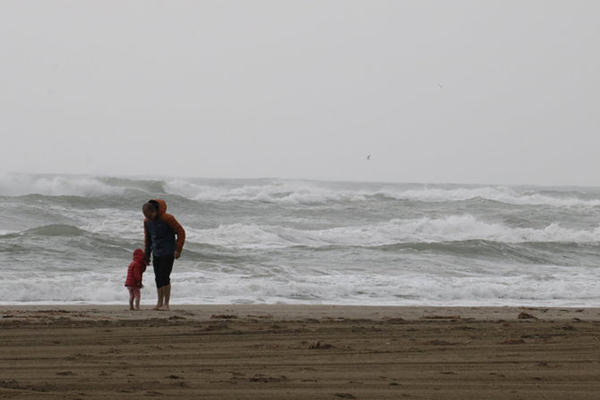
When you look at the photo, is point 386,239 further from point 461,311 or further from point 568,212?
point 568,212

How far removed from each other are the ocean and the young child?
1.32 m

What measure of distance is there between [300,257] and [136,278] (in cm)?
738

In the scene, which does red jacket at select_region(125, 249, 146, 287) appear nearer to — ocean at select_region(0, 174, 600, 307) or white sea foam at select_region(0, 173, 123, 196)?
ocean at select_region(0, 174, 600, 307)

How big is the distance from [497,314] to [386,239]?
40.6ft

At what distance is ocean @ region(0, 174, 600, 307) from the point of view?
38.7 ft

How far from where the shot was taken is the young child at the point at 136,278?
9.35 meters

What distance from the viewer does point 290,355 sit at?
6012 mm

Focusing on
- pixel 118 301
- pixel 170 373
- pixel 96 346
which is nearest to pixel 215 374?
pixel 170 373

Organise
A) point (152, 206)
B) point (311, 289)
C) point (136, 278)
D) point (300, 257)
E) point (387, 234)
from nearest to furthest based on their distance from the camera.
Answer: point (152, 206) → point (136, 278) → point (311, 289) → point (300, 257) → point (387, 234)

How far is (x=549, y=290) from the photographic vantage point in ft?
42.6

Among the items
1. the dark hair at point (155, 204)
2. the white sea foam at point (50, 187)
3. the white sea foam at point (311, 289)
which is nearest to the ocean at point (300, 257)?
the white sea foam at point (311, 289)

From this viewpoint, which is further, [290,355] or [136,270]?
[136,270]

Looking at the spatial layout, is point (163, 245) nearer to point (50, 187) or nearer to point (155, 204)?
point (155, 204)

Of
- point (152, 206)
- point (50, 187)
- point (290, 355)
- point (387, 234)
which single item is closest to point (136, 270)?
point (152, 206)
